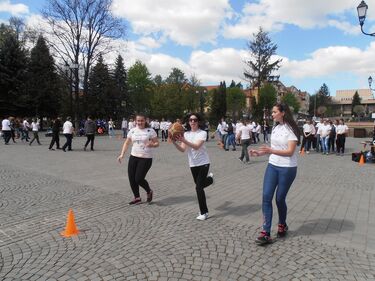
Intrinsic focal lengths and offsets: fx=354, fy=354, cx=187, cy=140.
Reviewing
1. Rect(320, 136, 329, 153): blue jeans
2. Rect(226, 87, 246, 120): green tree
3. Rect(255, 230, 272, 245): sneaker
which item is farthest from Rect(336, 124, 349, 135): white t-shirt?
Rect(226, 87, 246, 120): green tree

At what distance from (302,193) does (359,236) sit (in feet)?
9.90

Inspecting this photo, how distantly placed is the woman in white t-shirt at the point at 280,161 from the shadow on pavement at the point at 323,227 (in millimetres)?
804

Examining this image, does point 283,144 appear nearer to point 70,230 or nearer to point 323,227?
point 323,227

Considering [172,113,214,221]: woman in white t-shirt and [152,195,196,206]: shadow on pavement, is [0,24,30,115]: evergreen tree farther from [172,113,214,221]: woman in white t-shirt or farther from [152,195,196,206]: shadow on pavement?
[172,113,214,221]: woman in white t-shirt

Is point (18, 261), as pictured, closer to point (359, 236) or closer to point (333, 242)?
Answer: point (333, 242)

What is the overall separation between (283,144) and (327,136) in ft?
48.8

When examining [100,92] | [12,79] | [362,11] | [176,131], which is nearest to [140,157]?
[176,131]

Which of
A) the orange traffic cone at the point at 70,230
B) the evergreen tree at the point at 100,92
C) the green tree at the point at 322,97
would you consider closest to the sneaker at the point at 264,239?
the orange traffic cone at the point at 70,230

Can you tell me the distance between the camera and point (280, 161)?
480 cm

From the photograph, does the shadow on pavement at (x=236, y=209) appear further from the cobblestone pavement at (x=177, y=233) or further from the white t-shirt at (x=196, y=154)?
the white t-shirt at (x=196, y=154)

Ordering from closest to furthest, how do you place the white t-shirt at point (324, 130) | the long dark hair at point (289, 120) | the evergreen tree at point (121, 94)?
the long dark hair at point (289, 120)
the white t-shirt at point (324, 130)
the evergreen tree at point (121, 94)

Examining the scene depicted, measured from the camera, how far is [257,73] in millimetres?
55719

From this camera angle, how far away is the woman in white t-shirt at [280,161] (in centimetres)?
474

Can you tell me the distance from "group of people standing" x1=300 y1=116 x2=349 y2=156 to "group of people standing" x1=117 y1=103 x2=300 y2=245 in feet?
44.3
